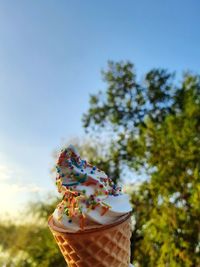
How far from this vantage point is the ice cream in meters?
3.56

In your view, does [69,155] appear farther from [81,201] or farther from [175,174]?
[175,174]

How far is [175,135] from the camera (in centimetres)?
1608

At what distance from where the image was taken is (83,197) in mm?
3744

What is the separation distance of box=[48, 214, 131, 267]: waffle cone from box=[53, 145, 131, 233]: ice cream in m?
0.10

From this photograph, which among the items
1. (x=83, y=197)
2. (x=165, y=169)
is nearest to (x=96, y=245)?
(x=83, y=197)

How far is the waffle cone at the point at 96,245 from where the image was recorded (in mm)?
3318

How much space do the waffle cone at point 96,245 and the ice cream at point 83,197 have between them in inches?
4.1

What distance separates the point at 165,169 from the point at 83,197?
1265 centimetres

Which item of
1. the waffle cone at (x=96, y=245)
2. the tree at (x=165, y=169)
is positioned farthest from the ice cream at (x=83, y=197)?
the tree at (x=165, y=169)

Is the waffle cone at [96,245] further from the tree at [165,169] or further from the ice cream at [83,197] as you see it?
the tree at [165,169]

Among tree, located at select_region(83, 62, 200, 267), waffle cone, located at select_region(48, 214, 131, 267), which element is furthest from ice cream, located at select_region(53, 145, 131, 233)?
tree, located at select_region(83, 62, 200, 267)

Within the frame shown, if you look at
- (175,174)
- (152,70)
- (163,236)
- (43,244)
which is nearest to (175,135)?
(175,174)

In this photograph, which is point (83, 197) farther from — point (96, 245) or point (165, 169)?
point (165, 169)

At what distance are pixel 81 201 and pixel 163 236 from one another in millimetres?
12460
